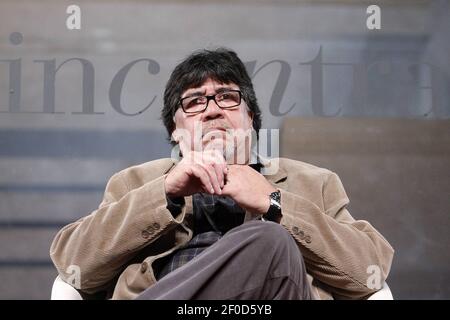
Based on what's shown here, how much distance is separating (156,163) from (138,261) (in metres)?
0.28

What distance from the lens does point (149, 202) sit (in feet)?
4.28

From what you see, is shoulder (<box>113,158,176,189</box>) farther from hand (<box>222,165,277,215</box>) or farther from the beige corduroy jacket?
hand (<box>222,165,277,215</box>)

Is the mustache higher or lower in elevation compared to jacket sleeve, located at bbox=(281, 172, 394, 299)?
higher

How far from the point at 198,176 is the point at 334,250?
31 centimetres

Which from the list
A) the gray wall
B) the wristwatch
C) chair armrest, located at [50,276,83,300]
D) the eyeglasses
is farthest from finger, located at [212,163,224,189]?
the gray wall

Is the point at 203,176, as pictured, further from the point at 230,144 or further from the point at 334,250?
the point at 334,250

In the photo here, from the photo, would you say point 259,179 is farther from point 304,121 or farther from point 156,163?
point 304,121

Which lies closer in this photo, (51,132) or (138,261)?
(138,261)

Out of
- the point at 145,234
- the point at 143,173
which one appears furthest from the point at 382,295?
the point at 143,173

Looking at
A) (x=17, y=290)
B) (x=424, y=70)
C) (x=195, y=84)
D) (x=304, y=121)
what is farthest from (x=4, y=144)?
(x=424, y=70)

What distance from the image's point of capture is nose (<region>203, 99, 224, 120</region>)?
4.81ft

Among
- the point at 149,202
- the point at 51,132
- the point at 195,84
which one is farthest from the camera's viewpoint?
the point at 51,132

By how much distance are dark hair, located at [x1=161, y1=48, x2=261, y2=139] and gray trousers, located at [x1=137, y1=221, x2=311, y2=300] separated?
1.78 feet

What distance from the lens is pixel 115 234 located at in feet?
4.32
